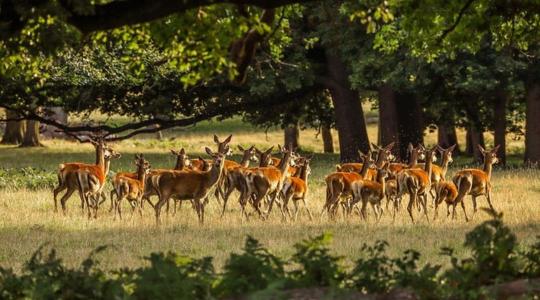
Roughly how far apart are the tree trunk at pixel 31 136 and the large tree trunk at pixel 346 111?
18.1 m

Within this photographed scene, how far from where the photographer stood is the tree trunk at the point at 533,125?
35.6 meters

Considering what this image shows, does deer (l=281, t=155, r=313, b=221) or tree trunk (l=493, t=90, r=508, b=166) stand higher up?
tree trunk (l=493, t=90, r=508, b=166)

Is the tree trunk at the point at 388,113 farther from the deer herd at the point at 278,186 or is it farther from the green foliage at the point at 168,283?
the green foliage at the point at 168,283

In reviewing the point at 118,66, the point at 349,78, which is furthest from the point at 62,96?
the point at 349,78

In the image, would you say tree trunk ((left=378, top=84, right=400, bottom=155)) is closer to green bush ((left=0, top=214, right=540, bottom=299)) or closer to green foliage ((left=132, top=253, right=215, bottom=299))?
green bush ((left=0, top=214, right=540, bottom=299))

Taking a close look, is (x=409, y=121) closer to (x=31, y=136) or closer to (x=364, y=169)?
(x=364, y=169)

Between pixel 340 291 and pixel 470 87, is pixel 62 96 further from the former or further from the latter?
pixel 340 291

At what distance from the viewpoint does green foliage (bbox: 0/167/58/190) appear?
28.4m

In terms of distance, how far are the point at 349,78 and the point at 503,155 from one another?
20.4 ft

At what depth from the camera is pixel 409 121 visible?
38.0m

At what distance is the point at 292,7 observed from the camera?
17859 millimetres

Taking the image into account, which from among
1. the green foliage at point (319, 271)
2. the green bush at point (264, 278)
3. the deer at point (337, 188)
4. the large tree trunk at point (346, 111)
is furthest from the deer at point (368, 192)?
the large tree trunk at point (346, 111)

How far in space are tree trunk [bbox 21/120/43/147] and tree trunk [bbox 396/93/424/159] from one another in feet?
63.2

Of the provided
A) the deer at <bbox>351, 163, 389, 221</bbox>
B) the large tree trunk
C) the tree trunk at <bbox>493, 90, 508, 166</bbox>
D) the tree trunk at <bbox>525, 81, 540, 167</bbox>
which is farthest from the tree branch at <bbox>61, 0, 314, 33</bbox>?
the tree trunk at <bbox>493, 90, 508, 166</bbox>
